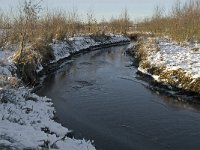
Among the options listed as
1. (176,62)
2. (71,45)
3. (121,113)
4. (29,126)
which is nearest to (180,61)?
(176,62)

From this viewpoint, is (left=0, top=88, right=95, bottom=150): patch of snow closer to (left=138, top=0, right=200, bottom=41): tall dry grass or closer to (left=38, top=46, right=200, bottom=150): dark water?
(left=38, top=46, right=200, bottom=150): dark water

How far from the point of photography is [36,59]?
78.9 ft

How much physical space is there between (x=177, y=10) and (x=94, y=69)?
17837 millimetres

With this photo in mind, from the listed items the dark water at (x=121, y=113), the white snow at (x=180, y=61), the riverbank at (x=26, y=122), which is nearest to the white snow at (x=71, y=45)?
the dark water at (x=121, y=113)

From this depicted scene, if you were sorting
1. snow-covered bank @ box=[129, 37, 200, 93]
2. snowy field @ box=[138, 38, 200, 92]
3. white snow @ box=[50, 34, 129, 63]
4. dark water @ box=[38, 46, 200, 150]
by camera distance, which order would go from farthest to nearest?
1. white snow @ box=[50, 34, 129, 63]
2. snowy field @ box=[138, 38, 200, 92]
3. snow-covered bank @ box=[129, 37, 200, 93]
4. dark water @ box=[38, 46, 200, 150]

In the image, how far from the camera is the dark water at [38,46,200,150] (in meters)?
12.7

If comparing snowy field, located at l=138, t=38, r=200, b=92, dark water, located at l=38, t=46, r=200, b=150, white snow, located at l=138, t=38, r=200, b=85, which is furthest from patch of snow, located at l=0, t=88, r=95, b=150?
white snow, located at l=138, t=38, r=200, b=85

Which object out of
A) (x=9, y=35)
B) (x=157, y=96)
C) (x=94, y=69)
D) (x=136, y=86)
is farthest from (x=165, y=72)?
(x=9, y=35)

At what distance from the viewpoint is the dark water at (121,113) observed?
12742 mm

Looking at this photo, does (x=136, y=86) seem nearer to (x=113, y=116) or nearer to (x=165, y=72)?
(x=165, y=72)

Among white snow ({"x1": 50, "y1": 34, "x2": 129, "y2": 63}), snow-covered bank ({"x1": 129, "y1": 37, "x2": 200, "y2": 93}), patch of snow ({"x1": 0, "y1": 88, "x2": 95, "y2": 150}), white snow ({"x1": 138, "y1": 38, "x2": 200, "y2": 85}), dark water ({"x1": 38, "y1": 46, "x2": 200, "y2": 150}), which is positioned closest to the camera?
patch of snow ({"x1": 0, "y1": 88, "x2": 95, "y2": 150})

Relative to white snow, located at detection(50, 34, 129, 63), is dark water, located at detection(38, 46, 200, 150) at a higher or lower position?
lower

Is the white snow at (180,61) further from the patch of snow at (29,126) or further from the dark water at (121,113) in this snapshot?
the patch of snow at (29,126)

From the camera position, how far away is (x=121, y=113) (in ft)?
52.5
